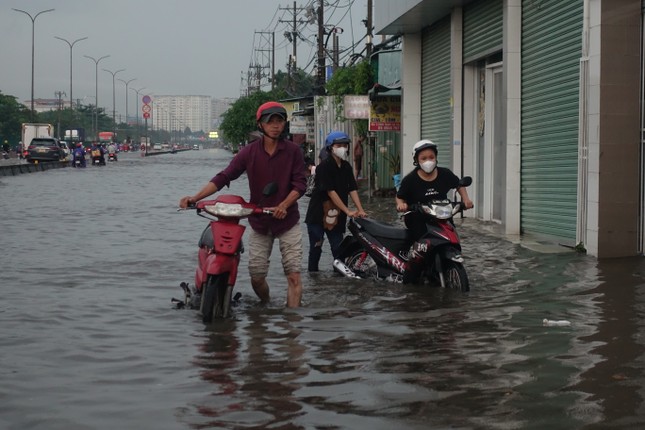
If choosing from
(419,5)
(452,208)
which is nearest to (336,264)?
(452,208)

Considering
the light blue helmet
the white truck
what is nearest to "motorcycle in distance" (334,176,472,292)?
Result: the light blue helmet

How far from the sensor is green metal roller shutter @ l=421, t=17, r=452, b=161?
23719 millimetres

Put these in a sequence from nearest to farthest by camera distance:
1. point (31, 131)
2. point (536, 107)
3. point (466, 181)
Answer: point (466, 181), point (536, 107), point (31, 131)

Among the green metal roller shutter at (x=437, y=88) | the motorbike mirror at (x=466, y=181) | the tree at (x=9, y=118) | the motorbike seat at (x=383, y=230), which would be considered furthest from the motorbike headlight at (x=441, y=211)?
the tree at (x=9, y=118)

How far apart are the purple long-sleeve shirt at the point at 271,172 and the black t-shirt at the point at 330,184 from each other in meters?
2.82

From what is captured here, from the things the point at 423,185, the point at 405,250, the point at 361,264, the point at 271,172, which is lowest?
the point at 361,264

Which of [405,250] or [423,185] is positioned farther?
[405,250]

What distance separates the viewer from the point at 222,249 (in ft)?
28.0

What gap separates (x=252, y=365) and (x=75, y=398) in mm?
1283

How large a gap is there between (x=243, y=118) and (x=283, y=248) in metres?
102

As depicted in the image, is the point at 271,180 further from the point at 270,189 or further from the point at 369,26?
the point at 369,26

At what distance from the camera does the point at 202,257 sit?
909cm

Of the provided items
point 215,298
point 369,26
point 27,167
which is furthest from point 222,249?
point 27,167

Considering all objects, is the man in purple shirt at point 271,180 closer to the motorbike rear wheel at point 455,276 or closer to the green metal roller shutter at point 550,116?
the motorbike rear wheel at point 455,276
